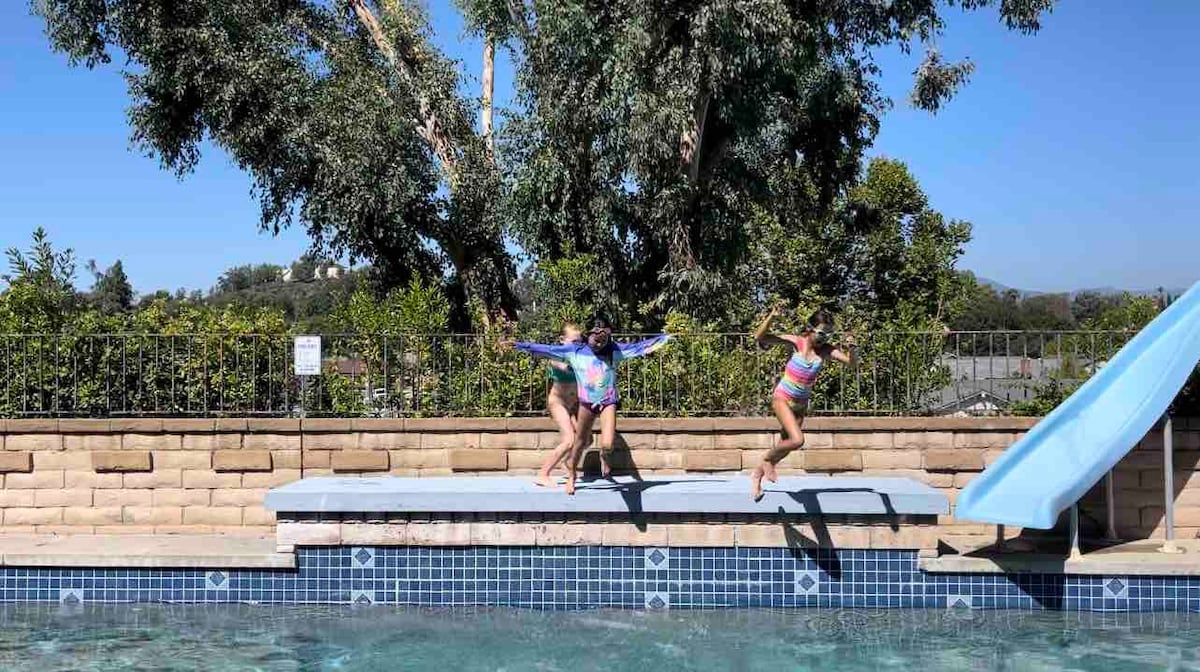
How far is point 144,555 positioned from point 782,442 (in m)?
5.20

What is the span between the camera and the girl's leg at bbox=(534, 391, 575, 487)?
9.21m

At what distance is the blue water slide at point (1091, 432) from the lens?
8.25m

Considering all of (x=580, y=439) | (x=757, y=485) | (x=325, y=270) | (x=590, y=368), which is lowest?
(x=757, y=485)

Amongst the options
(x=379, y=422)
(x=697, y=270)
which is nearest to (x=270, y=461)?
(x=379, y=422)

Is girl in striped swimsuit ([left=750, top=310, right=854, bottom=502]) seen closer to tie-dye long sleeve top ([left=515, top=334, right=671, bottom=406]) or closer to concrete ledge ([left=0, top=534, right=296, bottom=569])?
tie-dye long sleeve top ([left=515, top=334, right=671, bottom=406])

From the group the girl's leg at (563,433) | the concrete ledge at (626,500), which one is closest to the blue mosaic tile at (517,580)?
the concrete ledge at (626,500)

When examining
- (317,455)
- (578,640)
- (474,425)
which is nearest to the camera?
→ (578,640)

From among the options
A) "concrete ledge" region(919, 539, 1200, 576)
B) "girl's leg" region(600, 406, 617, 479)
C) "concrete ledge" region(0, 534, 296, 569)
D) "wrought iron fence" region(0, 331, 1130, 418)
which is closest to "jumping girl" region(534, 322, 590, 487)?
"girl's leg" region(600, 406, 617, 479)

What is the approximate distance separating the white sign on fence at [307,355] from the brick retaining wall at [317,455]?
52cm

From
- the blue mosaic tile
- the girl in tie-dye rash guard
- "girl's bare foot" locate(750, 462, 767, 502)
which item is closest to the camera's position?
"girl's bare foot" locate(750, 462, 767, 502)

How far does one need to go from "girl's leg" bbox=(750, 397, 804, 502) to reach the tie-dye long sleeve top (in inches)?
52.4

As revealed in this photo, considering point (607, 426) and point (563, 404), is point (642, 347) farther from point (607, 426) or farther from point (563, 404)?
point (607, 426)

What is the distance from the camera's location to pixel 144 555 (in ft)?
29.0

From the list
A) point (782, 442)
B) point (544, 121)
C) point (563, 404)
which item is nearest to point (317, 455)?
point (563, 404)
